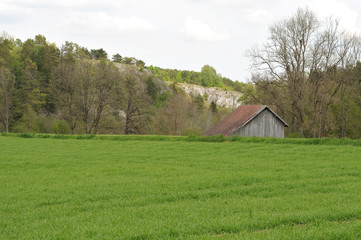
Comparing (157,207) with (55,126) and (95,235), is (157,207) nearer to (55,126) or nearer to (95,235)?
(95,235)

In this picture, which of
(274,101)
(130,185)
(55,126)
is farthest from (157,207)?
(55,126)

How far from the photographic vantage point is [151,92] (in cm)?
9450

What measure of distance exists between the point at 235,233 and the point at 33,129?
68.9 metres

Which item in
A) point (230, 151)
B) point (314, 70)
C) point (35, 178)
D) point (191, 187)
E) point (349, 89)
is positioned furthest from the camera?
point (349, 89)

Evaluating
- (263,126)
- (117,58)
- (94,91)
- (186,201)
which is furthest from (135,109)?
(117,58)

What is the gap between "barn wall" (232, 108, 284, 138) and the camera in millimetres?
40125

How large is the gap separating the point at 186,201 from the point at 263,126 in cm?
3327

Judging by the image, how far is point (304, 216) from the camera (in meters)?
7.25

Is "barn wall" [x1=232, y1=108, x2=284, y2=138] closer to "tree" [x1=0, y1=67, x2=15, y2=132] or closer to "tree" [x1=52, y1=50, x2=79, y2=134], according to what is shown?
"tree" [x1=52, y1=50, x2=79, y2=134]

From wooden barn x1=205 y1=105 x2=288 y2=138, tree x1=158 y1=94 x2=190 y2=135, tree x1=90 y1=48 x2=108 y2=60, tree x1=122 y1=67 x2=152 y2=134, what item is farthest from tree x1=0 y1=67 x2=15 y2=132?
tree x1=90 y1=48 x2=108 y2=60

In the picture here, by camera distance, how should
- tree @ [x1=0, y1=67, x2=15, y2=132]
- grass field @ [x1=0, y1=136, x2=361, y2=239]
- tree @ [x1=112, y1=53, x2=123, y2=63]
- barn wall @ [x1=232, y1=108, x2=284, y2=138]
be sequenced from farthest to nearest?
tree @ [x1=112, y1=53, x2=123, y2=63] → tree @ [x1=0, y1=67, x2=15, y2=132] → barn wall @ [x1=232, y1=108, x2=284, y2=138] → grass field @ [x1=0, y1=136, x2=361, y2=239]

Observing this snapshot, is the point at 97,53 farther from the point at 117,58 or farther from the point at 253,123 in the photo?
the point at 253,123

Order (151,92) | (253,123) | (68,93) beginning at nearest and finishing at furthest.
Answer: (253,123) < (68,93) < (151,92)

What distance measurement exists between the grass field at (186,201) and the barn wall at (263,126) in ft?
75.2
